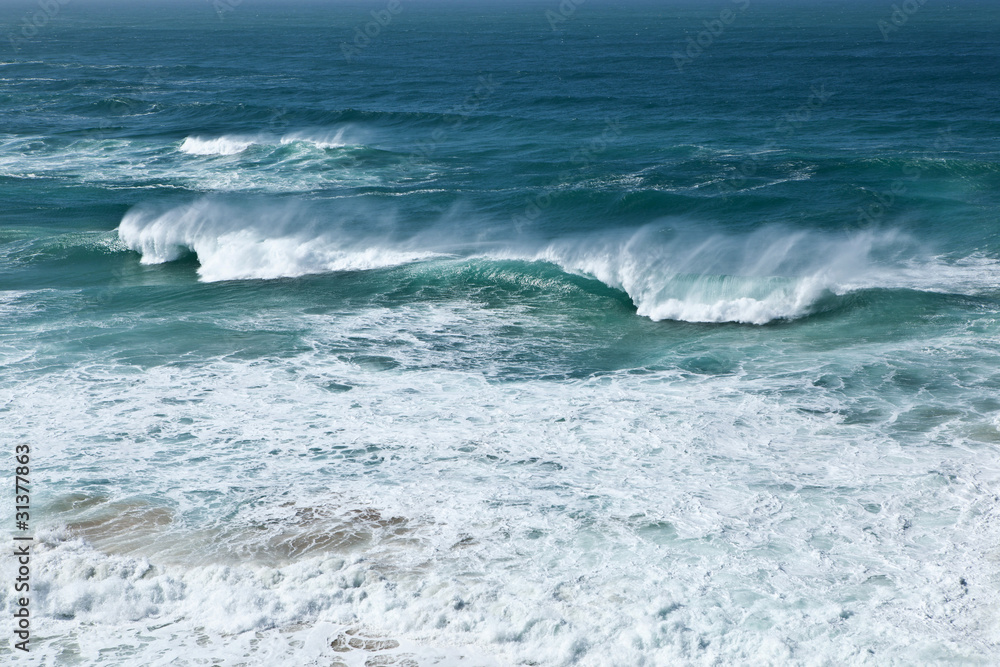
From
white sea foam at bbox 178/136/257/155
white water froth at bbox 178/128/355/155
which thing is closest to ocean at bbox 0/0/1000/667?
white sea foam at bbox 178/136/257/155

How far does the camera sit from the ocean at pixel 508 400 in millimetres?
9789

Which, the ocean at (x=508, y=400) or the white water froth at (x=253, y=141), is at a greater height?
the white water froth at (x=253, y=141)

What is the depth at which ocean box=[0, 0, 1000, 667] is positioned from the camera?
9789 mm

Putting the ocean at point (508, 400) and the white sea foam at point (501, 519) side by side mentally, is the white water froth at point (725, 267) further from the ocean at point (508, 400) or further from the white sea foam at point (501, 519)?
the white sea foam at point (501, 519)

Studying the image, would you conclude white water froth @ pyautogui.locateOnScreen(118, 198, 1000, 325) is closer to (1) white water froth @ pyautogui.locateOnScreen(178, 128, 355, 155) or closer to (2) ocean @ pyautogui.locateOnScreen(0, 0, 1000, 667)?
(2) ocean @ pyautogui.locateOnScreen(0, 0, 1000, 667)

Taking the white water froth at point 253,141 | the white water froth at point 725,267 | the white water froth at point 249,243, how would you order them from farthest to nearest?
the white water froth at point 253,141
the white water froth at point 249,243
the white water froth at point 725,267

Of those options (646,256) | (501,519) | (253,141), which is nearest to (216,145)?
(253,141)

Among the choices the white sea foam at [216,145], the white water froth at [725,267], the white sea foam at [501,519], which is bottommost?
the white sea foam at [501,519]

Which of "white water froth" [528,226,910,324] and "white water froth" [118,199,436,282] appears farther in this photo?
"white water froth" [118,199,436,282]

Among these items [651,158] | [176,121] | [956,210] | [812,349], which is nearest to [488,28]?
[176,121]

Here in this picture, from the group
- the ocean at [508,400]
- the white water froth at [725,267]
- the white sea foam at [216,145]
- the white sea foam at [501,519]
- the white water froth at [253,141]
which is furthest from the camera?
the white water froth at [253,141]

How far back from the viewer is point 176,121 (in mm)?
44969

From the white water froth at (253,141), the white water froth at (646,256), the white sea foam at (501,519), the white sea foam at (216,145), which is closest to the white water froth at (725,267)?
the white water froth at (646,256)

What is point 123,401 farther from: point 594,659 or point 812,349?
point 812,349
